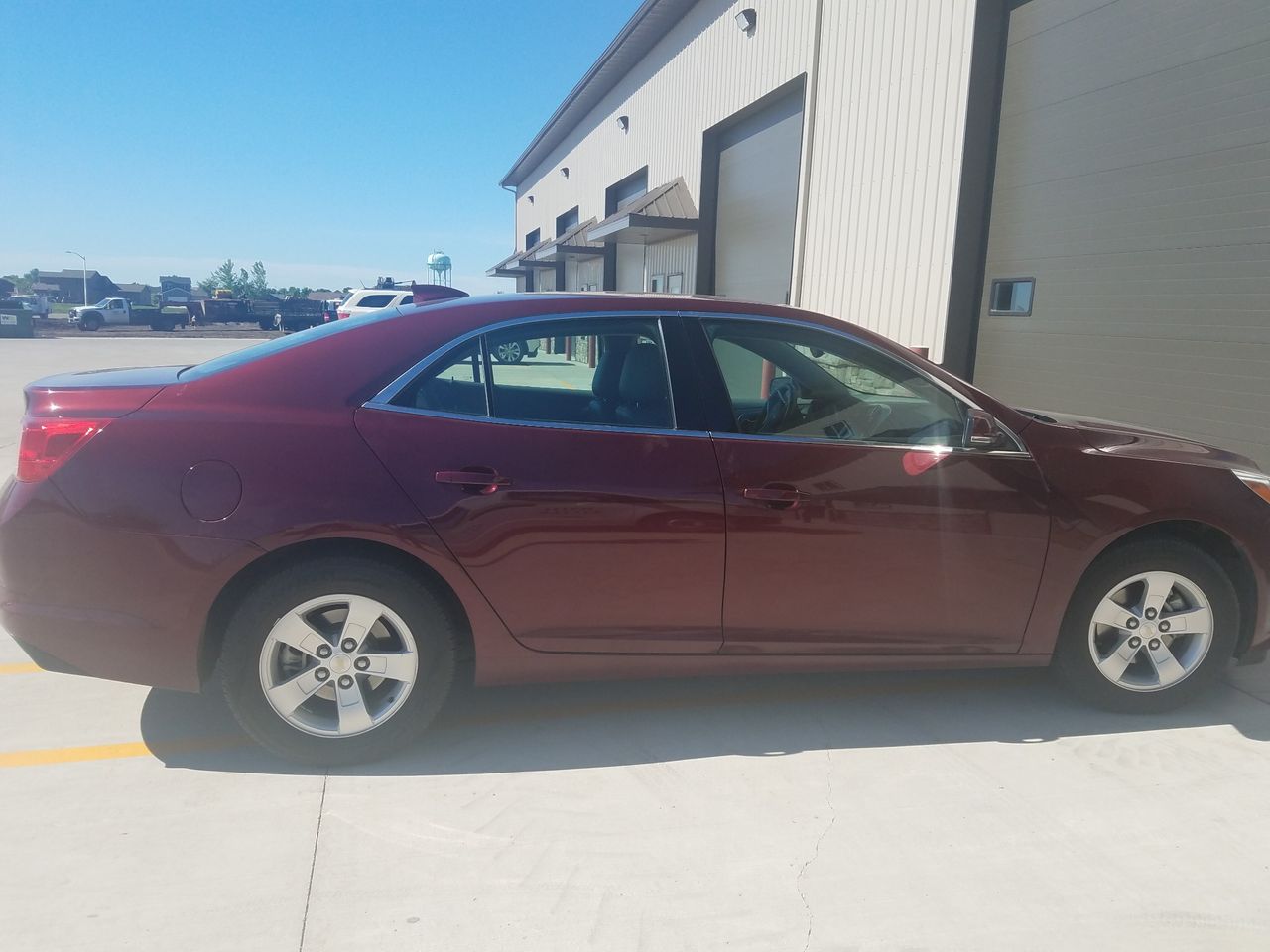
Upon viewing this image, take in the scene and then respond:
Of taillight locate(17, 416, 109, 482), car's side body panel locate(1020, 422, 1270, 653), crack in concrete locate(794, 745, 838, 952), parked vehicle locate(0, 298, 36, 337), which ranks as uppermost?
taillight locate(17, 416, 109, 482)

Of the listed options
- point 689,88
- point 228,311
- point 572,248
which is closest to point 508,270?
point 572,248

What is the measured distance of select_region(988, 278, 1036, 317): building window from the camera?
8.40 metres

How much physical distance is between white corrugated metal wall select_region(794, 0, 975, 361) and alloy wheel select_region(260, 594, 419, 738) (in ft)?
25.1

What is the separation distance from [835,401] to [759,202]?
11435 mm

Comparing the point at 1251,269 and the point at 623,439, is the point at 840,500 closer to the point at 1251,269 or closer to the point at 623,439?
the point at 623,439

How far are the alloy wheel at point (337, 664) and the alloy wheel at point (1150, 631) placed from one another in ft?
9.00

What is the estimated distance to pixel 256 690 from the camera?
2.96 meters

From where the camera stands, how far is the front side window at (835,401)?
11.1ft

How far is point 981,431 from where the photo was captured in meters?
3.35

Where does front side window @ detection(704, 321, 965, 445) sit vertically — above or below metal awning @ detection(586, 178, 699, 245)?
below

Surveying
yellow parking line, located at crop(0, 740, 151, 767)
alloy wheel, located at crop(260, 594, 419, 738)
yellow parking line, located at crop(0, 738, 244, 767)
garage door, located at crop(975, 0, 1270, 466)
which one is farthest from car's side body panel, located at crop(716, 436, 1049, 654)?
garage door, located at crop(975, 0, 1270, 466)

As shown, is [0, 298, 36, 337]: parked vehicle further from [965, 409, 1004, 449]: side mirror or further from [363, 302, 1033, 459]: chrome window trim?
[965, 409, 1004, 449]: side mirror

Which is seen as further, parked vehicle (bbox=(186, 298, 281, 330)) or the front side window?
parked vehicle (bbox=(186, 298, 281, 330))

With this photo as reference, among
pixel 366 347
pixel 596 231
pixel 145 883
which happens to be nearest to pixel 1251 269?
pixel 366 347
